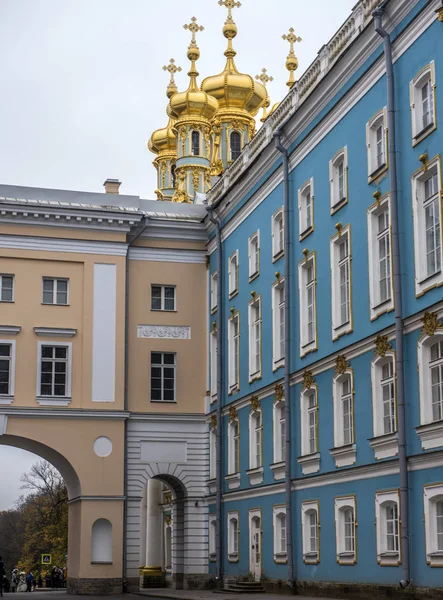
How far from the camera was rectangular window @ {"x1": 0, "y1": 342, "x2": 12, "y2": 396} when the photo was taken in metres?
36.0

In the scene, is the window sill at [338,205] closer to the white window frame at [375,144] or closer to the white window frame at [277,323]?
the white window frame at [375,144]

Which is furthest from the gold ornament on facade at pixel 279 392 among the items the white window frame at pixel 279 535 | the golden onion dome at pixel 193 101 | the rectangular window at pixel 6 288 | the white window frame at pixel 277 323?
the golden onion dome at pixel 193 101

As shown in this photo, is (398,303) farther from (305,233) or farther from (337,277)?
(305,233)

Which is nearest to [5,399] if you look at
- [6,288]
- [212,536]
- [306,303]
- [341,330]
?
[6,288]

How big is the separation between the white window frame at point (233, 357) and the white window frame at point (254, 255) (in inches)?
73.7

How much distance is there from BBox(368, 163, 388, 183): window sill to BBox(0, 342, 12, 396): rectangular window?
1556 centimetres

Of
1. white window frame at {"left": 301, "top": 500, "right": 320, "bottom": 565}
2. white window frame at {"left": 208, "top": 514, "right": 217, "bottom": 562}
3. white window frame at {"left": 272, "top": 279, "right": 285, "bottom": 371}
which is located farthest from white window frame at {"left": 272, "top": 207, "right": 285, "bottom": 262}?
white window frame at {"left": 208, "top": 514, "right": 217, "bottom": 562}

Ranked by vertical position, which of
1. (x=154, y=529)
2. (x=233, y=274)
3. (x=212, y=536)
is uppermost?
(x=233, y=274)

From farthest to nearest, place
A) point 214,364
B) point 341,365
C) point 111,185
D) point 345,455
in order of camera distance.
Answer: point 111,185, point 214,364, point 341,365, point 345,455

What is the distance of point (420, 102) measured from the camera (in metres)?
22.9

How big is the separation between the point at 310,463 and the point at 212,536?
32.0 ft

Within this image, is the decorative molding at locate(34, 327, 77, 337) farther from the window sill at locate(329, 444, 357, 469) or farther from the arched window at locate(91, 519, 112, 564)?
the window sill at locate(329, 444, 357, 469)

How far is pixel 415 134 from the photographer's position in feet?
74.5

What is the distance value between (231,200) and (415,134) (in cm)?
1399
